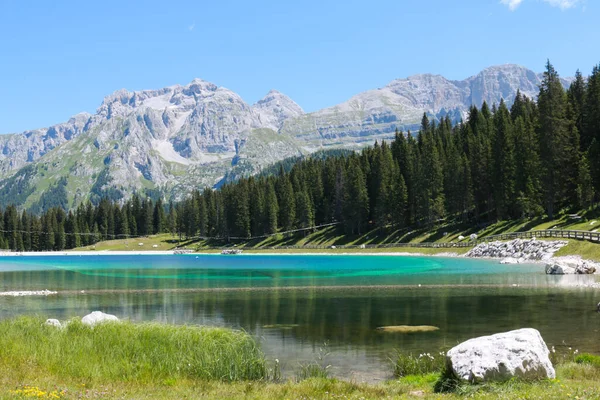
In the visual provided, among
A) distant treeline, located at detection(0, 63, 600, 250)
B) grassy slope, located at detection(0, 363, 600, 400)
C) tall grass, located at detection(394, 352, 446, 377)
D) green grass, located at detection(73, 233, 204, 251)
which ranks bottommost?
green grass, located at detection(73, 233, 204, 251)

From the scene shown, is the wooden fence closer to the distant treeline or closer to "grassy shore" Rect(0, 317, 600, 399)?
the distant treeline

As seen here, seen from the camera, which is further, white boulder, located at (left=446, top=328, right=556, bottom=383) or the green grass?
the green grass

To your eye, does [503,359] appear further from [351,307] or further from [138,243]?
[138,243]

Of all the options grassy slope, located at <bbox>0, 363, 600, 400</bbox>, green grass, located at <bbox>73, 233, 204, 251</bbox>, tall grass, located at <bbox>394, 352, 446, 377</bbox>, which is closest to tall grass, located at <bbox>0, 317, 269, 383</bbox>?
grassy slope, located at <bbox>0, 363, 600, 400</bbox>

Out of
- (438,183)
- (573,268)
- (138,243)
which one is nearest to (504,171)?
(438,183)

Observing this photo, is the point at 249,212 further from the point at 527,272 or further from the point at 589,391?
the point at 589,391

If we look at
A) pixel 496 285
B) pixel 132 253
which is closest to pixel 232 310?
pixel 496 285

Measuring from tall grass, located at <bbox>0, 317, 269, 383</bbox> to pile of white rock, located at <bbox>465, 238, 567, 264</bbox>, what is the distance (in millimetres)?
59376

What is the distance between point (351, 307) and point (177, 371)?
21305 millimetres

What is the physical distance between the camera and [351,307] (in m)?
37.6

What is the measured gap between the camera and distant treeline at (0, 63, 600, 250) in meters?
89.3

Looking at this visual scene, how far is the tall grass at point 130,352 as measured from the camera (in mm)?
16969

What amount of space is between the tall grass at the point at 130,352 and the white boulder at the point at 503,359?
22.2 feet

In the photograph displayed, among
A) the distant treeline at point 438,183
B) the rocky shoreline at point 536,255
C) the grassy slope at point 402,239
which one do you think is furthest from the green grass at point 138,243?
the rocky shoreline at point 536,255
